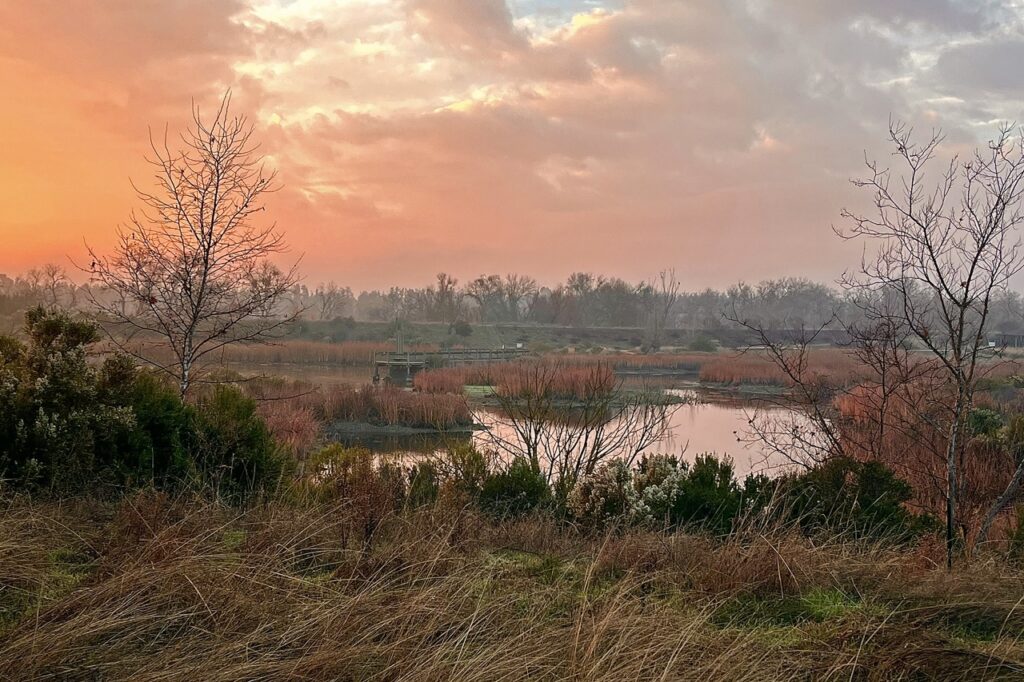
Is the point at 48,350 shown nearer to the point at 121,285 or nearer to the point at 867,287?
the point at 121,285

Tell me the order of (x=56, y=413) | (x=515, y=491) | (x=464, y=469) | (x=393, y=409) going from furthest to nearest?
1. (x=393, y=409)
2. (x=464, y=469)
3. (x=515, y=491)
4. (x=56, y=413)

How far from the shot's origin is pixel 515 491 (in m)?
8.30

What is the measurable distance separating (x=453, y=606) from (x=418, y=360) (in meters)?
35.0

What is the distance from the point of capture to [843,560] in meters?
4.73

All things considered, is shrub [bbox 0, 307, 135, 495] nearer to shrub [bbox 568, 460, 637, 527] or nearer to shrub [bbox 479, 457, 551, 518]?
shrub [bbox 479, 457, 551, 518]

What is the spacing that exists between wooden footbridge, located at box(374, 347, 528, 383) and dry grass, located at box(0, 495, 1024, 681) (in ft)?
103

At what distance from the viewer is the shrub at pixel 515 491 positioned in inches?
316

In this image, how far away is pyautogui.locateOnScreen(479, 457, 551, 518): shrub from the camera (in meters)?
8.03

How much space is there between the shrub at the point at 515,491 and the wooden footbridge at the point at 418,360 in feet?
90.9

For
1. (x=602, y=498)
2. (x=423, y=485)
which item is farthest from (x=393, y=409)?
(x=602, y=498)

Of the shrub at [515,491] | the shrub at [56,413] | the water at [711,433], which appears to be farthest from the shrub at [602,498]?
the water at [711,433]

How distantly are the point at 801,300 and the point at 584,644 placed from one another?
4976 inches

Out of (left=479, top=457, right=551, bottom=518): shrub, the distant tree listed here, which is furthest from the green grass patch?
the distant tree

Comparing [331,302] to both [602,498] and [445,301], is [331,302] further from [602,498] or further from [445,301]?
[602,498]
